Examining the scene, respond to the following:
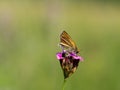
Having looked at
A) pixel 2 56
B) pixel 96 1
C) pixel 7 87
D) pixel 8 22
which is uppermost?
pixel 96 1

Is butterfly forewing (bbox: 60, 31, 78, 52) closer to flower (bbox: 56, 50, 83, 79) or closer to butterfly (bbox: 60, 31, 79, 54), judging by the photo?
butterfly (bbox: 60, 31, 79, 54)

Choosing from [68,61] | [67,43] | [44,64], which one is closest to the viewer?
[67,43]

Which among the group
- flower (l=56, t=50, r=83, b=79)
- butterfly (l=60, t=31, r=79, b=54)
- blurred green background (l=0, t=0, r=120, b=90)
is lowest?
flower (l=56, t=50, r=83, b=79)

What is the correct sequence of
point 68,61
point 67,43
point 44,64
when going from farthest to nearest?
point 44,64, point 68,61, point 67,43

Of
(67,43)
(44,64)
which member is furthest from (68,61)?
(44,64)

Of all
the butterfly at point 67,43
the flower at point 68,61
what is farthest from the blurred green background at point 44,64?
the butterfly at point 67,43

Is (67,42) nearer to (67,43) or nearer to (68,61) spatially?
(67,43)

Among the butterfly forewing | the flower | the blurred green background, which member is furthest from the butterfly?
the blurred green background

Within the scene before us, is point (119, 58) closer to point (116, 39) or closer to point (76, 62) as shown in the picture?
point (116, 39)

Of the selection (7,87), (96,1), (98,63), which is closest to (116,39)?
(98,63)
